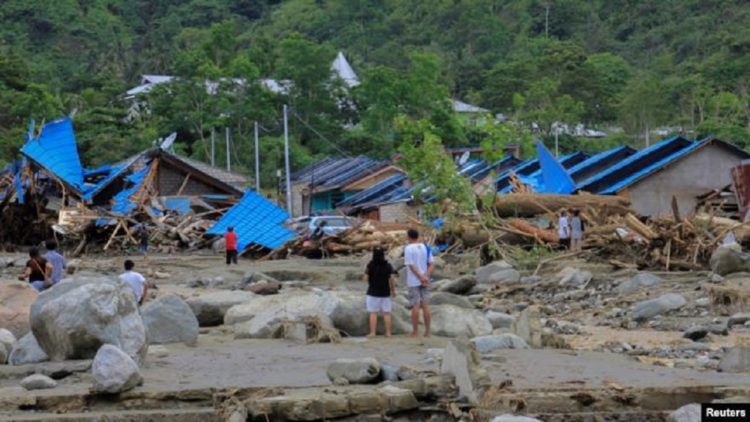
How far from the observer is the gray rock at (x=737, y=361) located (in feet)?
40.4

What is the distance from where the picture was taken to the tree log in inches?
1255

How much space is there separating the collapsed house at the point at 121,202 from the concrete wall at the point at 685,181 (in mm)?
10074

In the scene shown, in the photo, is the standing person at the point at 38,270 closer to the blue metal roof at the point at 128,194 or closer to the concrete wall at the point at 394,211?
the blue metal roof at the point at 128,194

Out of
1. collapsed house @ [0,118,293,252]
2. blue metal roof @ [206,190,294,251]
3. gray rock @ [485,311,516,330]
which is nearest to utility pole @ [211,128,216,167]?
collapsed house @ [0,118,293,252]

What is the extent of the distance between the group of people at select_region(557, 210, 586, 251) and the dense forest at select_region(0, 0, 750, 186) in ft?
43.3

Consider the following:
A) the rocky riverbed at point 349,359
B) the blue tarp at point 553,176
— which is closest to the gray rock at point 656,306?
the rocky riverbed at point 349,359

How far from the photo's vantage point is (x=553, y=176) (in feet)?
123

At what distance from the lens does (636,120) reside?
67125 millimetres

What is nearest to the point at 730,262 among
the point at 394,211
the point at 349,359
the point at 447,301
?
the point at 447,301

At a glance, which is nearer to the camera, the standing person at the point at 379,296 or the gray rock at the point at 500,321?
the standing person at the point at 379,296

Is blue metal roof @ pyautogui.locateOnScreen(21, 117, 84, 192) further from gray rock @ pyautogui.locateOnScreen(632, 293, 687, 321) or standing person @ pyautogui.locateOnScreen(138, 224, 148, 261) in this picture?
gray rock @ pyautogui.locateOnScreen(632, 293, 687, 321)

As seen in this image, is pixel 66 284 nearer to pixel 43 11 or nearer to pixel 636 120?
pixel 636 120

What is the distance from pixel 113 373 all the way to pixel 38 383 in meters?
0.94

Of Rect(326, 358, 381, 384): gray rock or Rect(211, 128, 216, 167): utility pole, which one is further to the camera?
Rect(211, 128, 216, 167): utility pole
